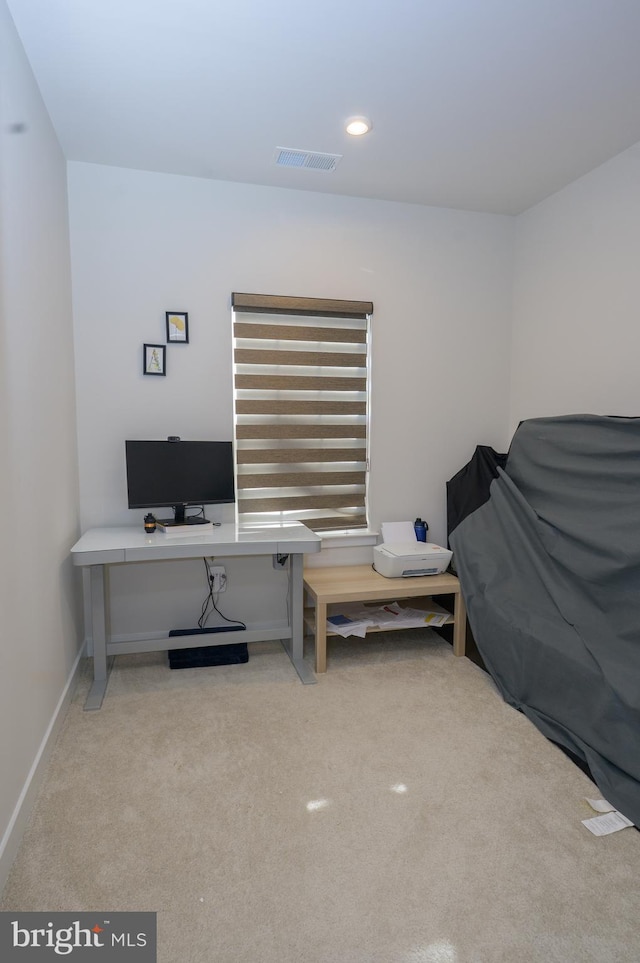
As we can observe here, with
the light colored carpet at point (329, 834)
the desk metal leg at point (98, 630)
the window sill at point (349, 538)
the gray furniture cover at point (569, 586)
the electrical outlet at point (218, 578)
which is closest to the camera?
the light colored carpet at point (329, 834)

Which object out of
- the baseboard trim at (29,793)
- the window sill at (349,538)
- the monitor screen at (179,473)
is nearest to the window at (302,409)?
the window sill at (349,538)

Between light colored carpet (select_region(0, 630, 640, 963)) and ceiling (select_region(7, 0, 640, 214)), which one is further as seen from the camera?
ceiling (select_region(7, 0, 640, 214))

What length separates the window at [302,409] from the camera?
10.6 feet

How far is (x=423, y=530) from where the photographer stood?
3.49 metres

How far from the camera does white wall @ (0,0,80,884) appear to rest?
175 centimetres

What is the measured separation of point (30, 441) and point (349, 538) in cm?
199

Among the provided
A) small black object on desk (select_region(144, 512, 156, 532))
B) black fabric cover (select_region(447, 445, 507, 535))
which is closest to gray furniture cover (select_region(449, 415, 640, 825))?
black fabric cover (select_region(447, 445, 507, 535))

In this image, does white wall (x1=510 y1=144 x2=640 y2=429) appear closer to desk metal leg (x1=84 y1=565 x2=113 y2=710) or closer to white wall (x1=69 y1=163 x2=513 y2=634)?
white wall (x1=69 y1=163 x2=513 y2=634)

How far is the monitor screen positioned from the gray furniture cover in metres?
1.41

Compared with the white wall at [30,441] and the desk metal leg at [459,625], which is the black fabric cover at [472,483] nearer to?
the desk metal leg at [459,625]

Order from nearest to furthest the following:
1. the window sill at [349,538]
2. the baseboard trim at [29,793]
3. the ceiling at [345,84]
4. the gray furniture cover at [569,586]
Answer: the baseboard trim at [29,793] < the ceiling at [345,84] < the gray furniture cover at [569,586] < the window sill at [349,538]

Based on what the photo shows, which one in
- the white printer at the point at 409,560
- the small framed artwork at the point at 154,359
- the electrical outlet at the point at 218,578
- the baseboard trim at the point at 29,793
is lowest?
the baseboard trim at the point at 29,793

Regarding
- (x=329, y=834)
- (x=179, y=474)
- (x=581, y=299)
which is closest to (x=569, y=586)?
(x=329, y=834)

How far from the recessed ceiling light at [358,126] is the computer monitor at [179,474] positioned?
1.69 metres
